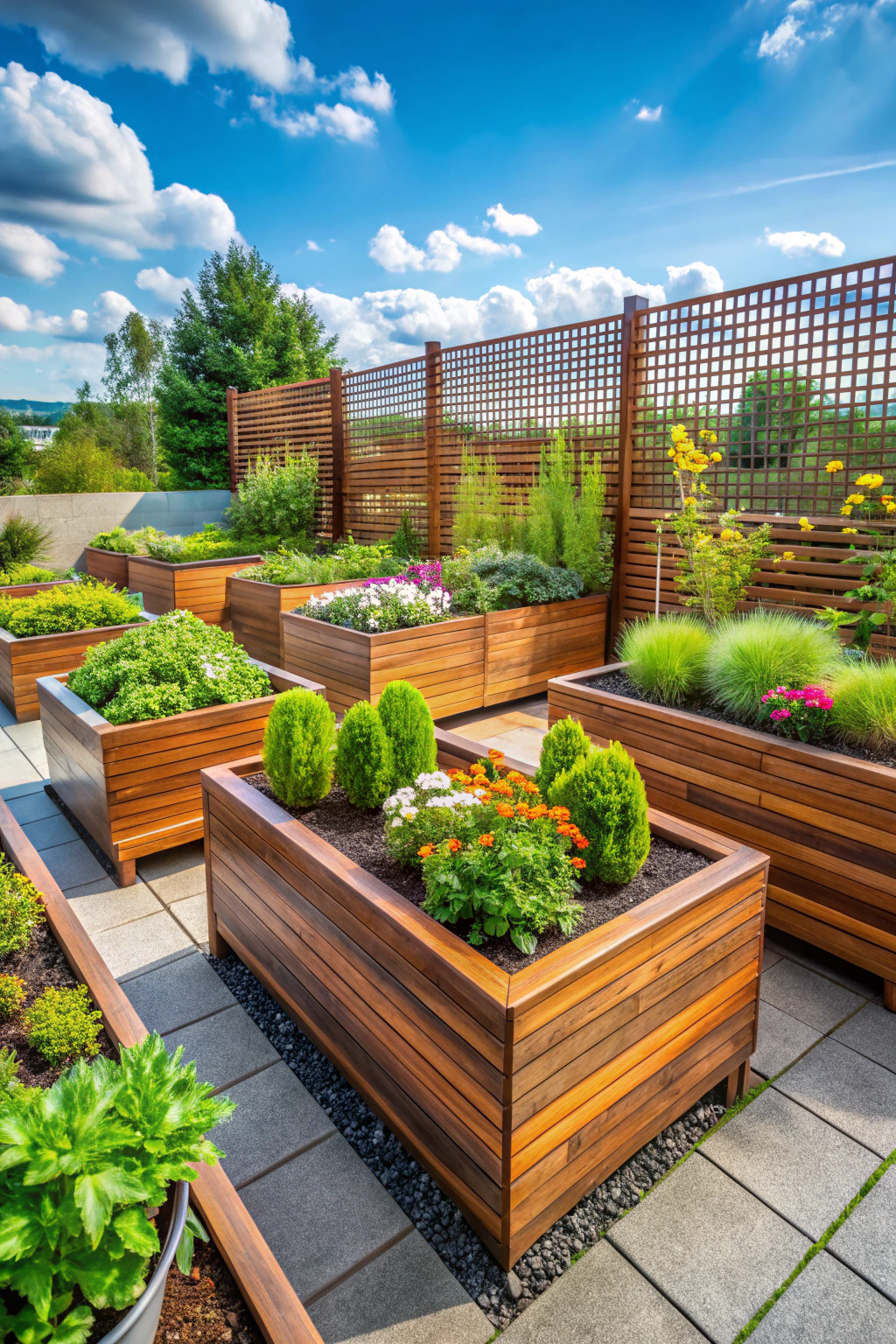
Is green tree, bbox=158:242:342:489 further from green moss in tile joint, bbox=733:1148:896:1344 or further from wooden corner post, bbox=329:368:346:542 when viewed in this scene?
green moss in tile joint, bbox=733:1148:896:1344

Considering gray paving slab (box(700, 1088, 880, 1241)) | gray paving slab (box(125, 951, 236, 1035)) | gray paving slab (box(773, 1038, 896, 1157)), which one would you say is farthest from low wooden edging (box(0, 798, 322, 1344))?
gray paving slab (box(773, 1038, 896, 1157))

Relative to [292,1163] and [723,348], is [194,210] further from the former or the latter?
[292,1163]

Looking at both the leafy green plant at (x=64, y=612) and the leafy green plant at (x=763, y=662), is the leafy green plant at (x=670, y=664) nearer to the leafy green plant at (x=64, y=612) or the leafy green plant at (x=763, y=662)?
the leafy green plant at (x=763, y=662)

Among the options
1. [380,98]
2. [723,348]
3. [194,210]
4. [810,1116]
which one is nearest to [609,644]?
[723,348]

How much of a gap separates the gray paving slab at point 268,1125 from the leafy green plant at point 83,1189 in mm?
896

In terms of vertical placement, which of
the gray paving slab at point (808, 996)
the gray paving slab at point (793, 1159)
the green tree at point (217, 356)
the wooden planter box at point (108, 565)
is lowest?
the gray paving slab at point (793, 1159)

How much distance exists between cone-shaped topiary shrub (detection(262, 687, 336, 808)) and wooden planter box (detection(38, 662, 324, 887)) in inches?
33.5

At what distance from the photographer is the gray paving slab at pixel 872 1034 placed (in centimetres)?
211

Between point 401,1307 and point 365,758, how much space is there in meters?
1.31

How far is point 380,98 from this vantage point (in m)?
9.50

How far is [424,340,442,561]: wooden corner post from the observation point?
713cm

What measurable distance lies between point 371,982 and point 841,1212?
1.15 metres

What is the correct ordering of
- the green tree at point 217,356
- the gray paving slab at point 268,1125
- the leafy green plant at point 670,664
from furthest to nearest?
the green tree at point 217,356 → the leafy green plant at point 670,664 → the gray paving slab at point 268,1125

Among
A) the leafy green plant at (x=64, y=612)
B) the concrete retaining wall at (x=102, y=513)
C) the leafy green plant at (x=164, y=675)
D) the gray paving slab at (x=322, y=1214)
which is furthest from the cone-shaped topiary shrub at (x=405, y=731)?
the concrete retaining wall at (x=102, y=513)
